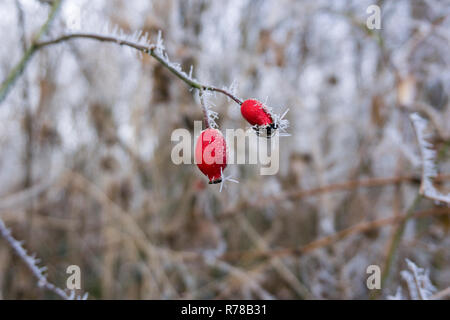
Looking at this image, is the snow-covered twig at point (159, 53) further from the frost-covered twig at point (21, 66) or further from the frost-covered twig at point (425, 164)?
the frost-covered twig at point (425, 164)

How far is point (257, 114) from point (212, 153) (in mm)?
94

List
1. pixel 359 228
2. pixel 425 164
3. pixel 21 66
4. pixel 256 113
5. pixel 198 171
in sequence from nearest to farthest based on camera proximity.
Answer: pixel 256 113
pixel 21 66
pixel 425 164
pixel 359 228
pixel 198 171

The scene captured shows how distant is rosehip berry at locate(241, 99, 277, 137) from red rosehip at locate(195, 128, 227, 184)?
0.05 meters

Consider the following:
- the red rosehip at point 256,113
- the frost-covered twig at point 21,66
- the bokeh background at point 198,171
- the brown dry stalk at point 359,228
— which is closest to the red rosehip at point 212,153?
the red rosehip at point 256,113

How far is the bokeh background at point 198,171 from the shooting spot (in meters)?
1.71

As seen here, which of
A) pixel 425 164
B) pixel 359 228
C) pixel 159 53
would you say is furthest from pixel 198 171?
pixel 159 53

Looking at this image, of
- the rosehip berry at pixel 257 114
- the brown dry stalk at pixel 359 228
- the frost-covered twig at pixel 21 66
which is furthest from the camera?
the brown dry stalk at pixel 359 228

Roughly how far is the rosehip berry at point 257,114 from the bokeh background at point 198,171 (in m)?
1.03

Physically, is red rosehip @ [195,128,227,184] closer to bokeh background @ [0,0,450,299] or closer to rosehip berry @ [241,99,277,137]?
rosehip berry @ [241,99,277,137]

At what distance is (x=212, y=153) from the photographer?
0.53 m

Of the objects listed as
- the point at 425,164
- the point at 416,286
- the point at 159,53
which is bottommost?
the point at 416,286

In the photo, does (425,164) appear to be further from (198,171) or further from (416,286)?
(198,171)

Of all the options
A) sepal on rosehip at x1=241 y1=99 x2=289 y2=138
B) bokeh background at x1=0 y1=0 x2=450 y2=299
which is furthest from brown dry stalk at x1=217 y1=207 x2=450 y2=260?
sepal on rosehip at x1=241 y1=99 x2=289 y2=138

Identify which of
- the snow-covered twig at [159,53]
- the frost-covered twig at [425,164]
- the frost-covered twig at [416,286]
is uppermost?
the snow-covered twig at [159,53]
